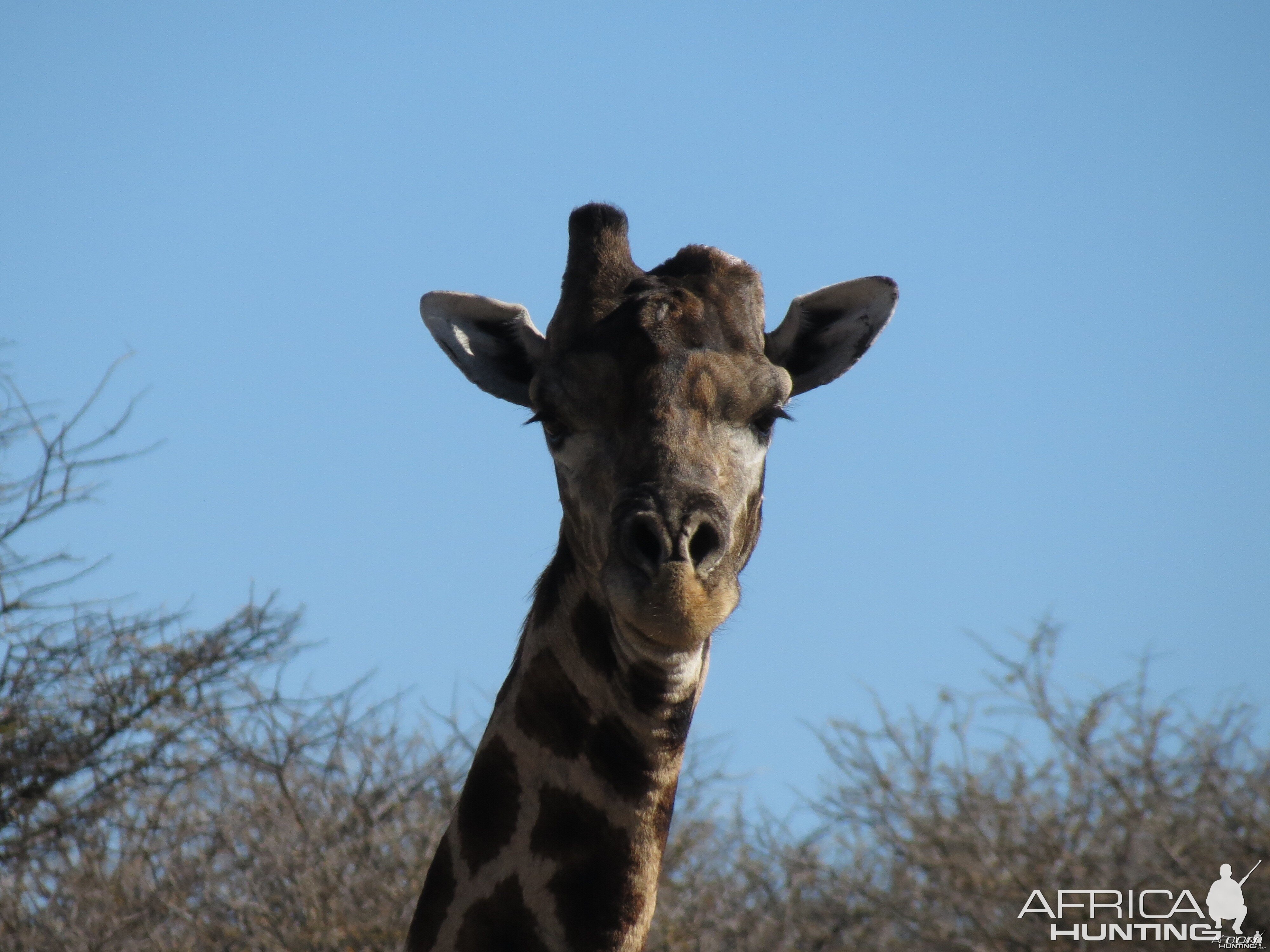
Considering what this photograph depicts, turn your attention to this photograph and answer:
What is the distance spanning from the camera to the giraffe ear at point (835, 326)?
581cm

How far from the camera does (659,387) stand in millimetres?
4879

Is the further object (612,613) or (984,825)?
(984,825)

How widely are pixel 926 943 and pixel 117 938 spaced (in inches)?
210

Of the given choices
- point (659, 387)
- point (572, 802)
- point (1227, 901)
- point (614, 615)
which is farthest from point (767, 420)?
point (1227, 901)

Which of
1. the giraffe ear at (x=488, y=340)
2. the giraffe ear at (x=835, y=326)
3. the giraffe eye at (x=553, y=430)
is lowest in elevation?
the giraffe eye at (x=553, y=430)

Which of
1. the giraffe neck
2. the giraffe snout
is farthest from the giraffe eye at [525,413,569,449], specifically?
the giraffe snout

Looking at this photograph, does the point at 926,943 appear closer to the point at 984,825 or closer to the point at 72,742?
the point at 984,825

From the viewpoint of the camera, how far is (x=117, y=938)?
10094 millimetres

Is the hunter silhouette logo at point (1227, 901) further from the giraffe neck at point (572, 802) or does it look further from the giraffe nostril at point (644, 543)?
the giraffe nostril at point (644, 543)

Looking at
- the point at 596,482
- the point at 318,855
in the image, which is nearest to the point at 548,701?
the point at 596,482
